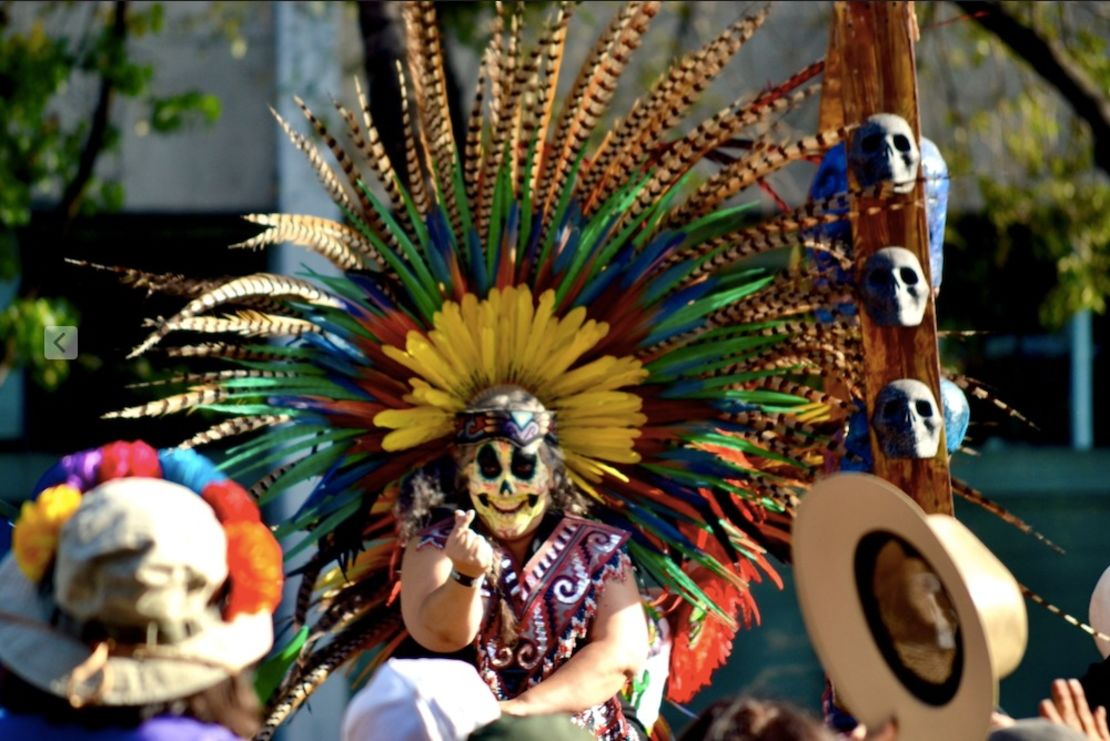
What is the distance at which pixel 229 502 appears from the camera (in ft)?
7.03

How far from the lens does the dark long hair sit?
6.47 ft

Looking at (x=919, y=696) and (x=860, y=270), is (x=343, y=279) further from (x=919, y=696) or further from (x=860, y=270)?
(x=919, y=696)

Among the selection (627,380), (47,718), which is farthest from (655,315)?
(47,718)

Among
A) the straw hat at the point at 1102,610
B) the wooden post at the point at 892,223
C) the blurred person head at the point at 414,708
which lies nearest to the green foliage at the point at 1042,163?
the wooden post at the point at 892,223

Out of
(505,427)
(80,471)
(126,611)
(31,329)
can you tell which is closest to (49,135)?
(31,329)

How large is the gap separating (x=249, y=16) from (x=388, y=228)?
4.41m

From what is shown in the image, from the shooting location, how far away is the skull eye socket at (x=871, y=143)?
10.3 ft

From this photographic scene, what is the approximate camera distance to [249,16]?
758 cm

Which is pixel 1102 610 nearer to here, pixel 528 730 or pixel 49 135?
pixel 528 730

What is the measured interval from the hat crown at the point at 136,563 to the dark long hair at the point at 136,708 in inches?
3.3

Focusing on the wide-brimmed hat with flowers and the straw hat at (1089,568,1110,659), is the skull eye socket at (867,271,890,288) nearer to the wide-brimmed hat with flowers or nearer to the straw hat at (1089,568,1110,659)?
the straw hat at (1089,568,1110,659)

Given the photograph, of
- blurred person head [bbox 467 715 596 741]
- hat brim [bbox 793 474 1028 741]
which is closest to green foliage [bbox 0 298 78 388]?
hat brim [bbox 793 474 1028 741]

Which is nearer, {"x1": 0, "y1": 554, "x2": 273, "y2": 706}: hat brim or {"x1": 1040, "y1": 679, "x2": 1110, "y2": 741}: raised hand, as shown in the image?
{"x1": 0, "y1": 554, "x2": 273, "y2": 706}: hat brim

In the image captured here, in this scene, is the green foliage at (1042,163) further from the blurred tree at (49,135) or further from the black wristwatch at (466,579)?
the black wristwatch at (466,579)
